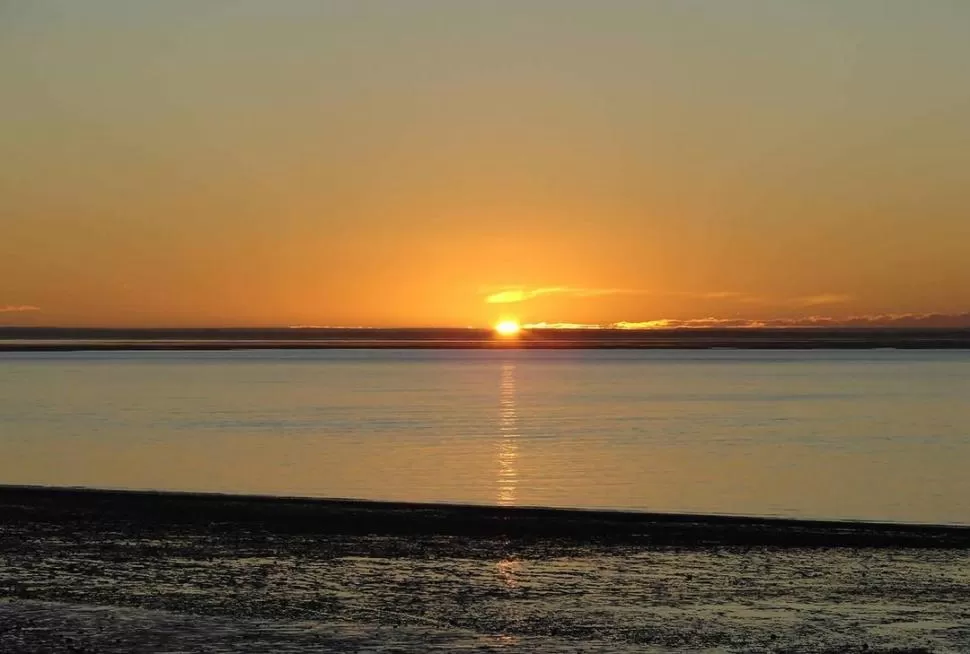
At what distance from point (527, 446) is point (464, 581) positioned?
2802 cm

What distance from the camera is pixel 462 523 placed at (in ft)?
81.0

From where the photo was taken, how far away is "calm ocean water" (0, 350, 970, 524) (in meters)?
33.5

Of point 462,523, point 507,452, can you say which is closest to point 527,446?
point 507,452

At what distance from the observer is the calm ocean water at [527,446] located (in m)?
33.5

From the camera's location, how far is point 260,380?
11650 cm

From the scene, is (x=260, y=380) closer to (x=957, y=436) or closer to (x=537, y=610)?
(x=957, y=436)

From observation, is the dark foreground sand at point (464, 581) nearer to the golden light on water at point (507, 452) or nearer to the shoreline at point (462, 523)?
the shoreline at point (462, 523)

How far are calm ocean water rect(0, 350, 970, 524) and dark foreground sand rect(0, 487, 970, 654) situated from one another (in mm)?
6874

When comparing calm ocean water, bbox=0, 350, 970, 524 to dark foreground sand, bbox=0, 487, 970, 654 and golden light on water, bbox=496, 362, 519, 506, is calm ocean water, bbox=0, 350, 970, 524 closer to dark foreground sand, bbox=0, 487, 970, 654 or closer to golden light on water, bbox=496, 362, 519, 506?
golden light on water, bbox=496, 362, 519, 506

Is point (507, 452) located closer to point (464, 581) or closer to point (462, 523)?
point (462, 523)

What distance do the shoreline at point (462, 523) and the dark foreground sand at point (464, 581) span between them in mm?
76

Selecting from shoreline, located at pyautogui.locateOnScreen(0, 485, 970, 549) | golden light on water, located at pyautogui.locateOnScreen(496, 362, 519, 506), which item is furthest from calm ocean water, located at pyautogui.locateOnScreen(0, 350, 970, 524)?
shoreline, located at pyautogui.locateOnScreen(0, 485, 970, 549)

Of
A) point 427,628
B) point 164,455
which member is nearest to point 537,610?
point 427,628

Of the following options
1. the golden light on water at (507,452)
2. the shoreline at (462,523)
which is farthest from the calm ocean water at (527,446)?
the shoreline at (462,523)
